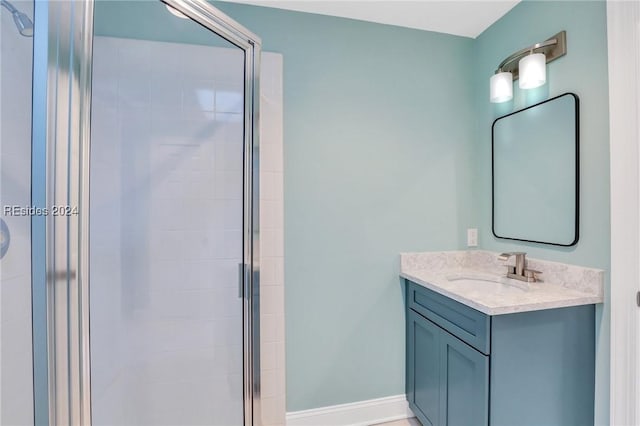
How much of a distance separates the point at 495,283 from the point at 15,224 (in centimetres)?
202

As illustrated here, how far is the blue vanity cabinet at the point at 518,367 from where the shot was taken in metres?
1.22

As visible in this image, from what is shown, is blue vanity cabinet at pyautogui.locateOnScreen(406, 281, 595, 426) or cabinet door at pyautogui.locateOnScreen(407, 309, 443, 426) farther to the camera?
cabinet door at pyautogui.locateOnScreen(407, 309, 443, 426)

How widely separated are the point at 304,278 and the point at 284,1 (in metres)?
1.56

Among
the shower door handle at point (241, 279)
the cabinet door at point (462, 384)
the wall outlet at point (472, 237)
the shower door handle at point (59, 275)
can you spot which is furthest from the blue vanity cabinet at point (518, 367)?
the shower door handle at point (59, 275)

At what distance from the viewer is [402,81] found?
74.3 inches

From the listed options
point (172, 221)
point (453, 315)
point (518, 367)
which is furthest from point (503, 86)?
point (172, 221)

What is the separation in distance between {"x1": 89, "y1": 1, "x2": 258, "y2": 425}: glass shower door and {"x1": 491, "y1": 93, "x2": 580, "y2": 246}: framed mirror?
149 centimetres

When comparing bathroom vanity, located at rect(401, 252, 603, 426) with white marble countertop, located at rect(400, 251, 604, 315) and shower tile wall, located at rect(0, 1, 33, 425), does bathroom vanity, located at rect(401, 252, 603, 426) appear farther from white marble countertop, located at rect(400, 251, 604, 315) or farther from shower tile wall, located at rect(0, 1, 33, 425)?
shower tile wall, located at rect(0, 1, 33, 425)

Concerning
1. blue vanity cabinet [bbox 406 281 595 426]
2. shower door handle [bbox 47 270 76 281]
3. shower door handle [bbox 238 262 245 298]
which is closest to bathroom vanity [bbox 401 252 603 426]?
blue vanity cabinet [bbox 406 281 595 426]

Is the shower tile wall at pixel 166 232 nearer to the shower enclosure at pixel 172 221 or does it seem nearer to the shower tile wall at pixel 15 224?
the shower enclosure at pixel 172 221

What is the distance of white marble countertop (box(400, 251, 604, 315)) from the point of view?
123 centimetres

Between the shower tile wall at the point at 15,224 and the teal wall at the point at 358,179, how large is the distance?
1.09 m

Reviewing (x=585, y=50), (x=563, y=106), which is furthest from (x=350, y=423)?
(x=585, y=50)

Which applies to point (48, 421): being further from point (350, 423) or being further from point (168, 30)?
point (168, 30)
